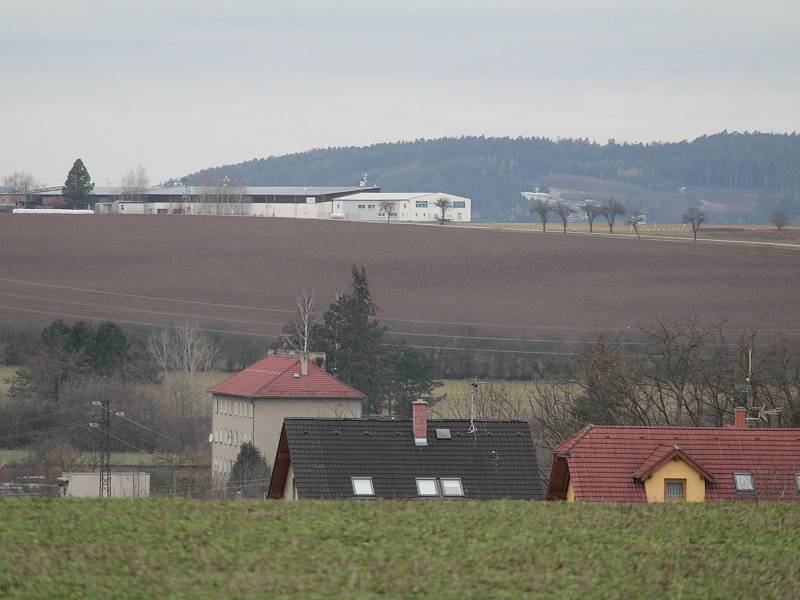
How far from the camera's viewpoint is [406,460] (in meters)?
31.6

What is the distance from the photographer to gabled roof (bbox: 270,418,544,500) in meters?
30.6

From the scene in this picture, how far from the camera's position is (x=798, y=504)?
21000 mm

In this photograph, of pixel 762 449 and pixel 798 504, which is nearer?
pixel 798 504

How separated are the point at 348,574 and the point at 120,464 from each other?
45714 mm

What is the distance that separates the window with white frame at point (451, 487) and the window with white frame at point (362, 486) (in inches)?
59.4

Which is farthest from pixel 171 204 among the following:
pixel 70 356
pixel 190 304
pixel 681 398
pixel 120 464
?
pixel 681 398

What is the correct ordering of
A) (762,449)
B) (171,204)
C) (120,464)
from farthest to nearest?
(171,204) → (120,464) → (762,449)

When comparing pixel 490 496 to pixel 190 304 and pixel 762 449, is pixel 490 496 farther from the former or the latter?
pixel 190 304

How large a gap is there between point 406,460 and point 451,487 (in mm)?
1074

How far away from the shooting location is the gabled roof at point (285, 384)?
221ft

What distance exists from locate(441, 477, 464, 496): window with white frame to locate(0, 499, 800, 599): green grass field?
11194 millimetres

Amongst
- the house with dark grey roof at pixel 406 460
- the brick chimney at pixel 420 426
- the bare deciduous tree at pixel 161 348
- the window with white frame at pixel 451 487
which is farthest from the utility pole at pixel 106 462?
the bare deciduous tree at pixel 161 348

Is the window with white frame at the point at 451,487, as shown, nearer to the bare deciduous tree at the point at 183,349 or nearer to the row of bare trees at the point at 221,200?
the bare deciduous tree at the point at 183,349

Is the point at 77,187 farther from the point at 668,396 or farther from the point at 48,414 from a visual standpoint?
the point at 668,396
